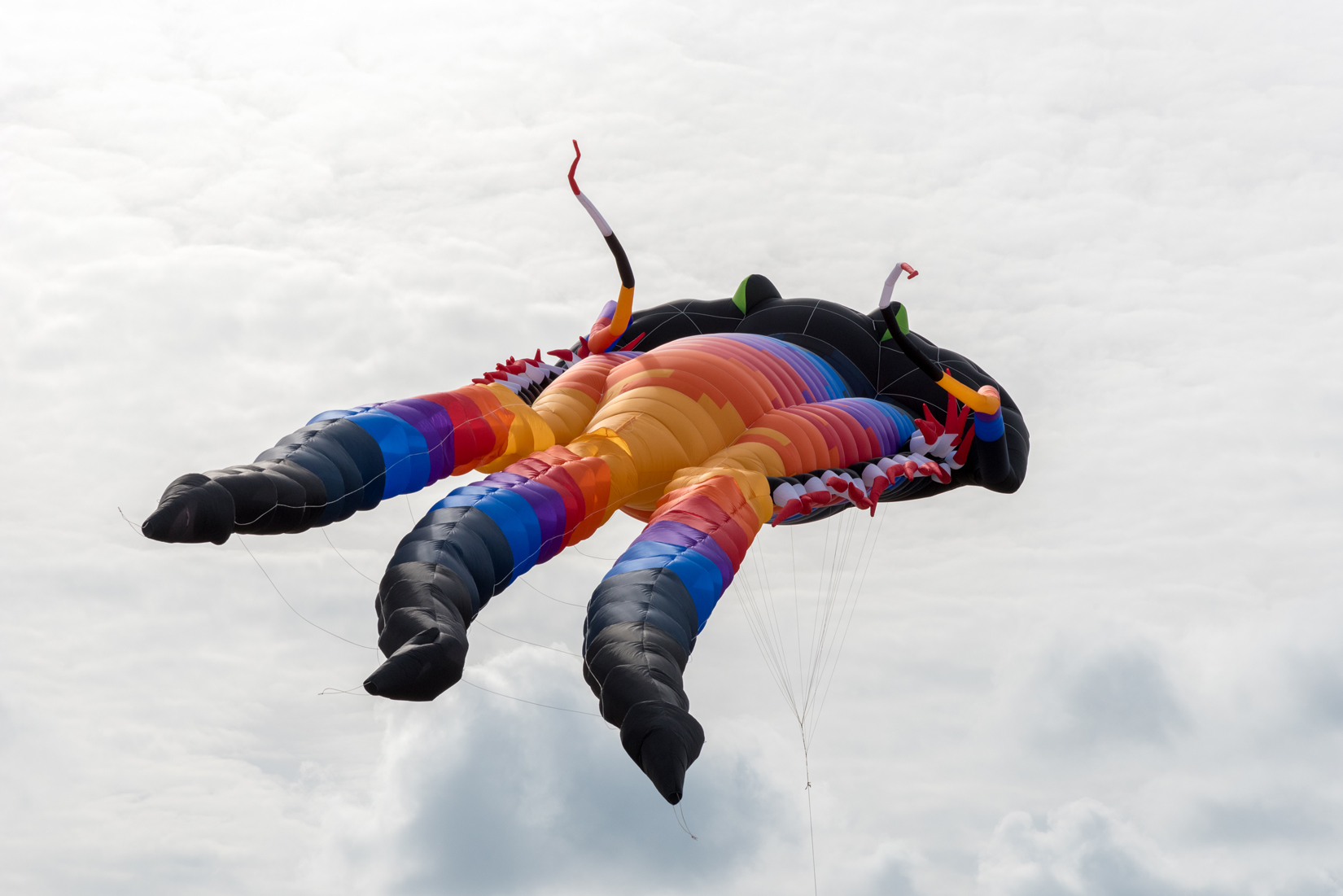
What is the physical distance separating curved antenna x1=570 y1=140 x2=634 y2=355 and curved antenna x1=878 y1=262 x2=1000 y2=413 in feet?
12.4

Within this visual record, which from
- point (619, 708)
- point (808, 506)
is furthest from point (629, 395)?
point (619, 708)

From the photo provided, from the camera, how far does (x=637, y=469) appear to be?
16.5m

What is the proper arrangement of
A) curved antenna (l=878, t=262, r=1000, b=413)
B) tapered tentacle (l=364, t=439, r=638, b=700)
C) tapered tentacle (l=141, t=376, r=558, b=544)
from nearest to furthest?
tapered tentacle (l=364, t=439, r=638, b=700)
tapered tentacle (l=141, t=376, r=558, b=544)
curved antenna (l=878, t=262, r=1000, b=413)

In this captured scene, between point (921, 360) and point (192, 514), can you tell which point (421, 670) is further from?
point (921, 360)

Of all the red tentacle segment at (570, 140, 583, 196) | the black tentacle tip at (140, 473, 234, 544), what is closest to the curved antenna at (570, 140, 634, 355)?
the red tentacle segment at (570, 140, 583, 196)

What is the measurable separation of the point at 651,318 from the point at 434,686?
10.5m

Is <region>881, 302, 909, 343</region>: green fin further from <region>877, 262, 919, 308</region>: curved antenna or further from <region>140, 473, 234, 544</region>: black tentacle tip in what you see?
<region>140, 473, 234, 544</region>: black tentacle tip

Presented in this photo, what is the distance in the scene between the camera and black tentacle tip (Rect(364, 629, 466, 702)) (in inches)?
486

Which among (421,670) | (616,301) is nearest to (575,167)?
(616,301)

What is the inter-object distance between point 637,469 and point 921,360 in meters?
3.61

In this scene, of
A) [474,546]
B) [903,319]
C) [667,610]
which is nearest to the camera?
[667,610]

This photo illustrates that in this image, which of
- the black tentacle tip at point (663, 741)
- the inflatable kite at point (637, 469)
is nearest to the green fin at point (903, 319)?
the inflatable kite at point (637, 469)

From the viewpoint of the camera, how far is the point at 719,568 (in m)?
15.0

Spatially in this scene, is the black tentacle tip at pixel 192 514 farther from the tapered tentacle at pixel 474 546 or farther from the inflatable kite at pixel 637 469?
the tapered tentacle at pixel 474 546
